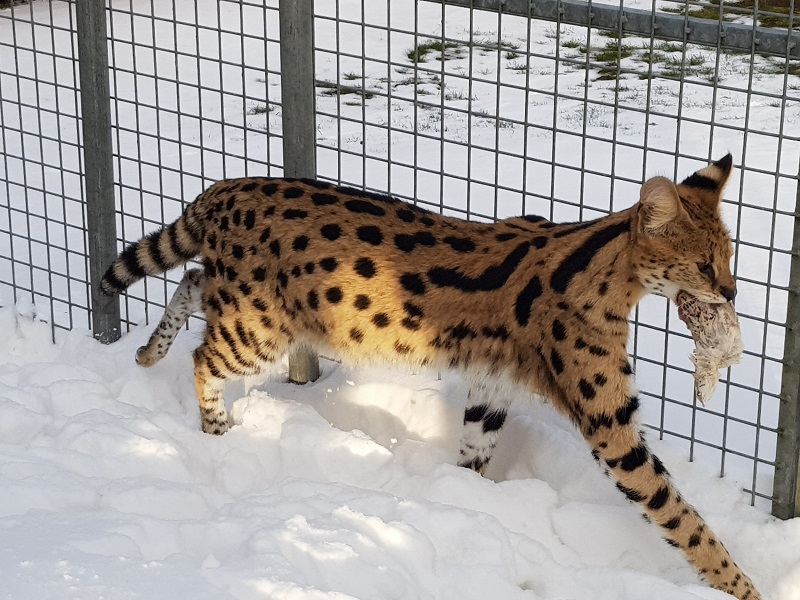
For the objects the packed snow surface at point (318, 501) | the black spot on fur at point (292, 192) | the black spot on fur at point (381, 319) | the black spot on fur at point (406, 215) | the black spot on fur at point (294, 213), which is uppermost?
the black spot on fur at point (292, 192)

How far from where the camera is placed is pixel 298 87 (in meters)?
5.32

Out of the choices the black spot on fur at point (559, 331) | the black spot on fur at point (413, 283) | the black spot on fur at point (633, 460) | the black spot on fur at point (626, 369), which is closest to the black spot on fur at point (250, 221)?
the black spot on fur at point (413, 283)

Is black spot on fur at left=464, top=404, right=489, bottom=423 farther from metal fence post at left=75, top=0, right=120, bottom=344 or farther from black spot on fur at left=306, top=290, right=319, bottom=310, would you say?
metal fence post at left=75, top=0, right=120, bottom=344

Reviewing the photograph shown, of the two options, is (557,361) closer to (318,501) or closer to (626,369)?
(626,369)

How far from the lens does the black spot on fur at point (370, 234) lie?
466cm

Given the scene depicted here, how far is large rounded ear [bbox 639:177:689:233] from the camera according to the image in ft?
13.0

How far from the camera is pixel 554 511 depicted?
15.0 ft

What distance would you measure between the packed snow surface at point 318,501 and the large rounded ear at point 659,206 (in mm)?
1096

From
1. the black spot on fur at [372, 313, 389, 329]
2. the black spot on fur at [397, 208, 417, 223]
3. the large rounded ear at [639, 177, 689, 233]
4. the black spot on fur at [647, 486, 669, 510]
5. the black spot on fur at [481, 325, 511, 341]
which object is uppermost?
the large rounded ear at [639, 177, 689, 233]

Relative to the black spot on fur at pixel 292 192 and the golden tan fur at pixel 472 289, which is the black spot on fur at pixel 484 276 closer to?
the golden tan fur at pixel 472 289

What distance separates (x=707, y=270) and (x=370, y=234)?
1.21m

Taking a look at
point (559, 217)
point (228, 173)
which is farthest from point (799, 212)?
point (228, 173)

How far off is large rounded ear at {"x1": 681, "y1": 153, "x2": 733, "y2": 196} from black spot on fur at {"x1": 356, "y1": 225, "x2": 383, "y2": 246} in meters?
1.11

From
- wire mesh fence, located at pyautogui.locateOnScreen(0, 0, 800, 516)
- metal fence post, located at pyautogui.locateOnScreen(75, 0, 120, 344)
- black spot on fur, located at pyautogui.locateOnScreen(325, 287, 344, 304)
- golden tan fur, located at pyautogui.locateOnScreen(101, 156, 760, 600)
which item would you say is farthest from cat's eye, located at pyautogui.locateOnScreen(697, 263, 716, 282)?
metal fence post, located at pyautogui.locateOnScreen(75, 0, 120, 344)
